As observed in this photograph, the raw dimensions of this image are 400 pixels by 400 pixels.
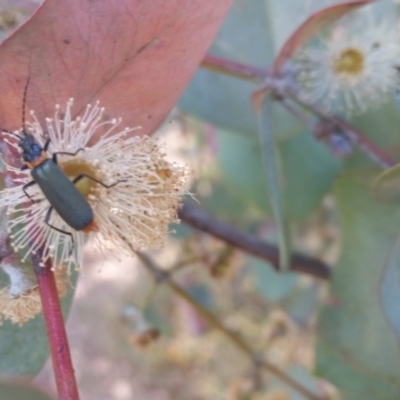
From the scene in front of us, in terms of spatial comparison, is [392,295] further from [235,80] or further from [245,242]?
[235,80]

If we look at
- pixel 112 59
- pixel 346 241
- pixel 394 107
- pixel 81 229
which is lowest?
pixel 81 229

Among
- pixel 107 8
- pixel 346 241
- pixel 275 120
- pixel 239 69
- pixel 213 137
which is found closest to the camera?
pixel 107 8

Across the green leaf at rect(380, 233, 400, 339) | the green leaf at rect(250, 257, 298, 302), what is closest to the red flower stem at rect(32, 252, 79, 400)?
the green leaf at rect(380, 233, 400, 339)

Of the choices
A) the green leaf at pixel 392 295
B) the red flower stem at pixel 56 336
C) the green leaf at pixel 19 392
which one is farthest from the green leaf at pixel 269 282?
the green leaf at pixel 19 392

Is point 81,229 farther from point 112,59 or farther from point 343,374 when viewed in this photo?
point 343,374

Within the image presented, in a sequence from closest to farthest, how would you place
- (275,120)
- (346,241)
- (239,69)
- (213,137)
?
(239,69) < (275,120) < (346,241) < (213,137)

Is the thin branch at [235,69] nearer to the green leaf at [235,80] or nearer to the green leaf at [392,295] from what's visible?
the green leaf at [235,80]

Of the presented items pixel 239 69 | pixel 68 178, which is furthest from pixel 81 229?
pixel 239 69
